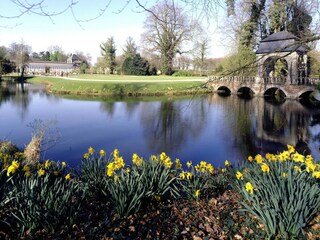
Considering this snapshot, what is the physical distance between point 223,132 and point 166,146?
335 centimetres

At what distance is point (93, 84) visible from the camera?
28.6 metres

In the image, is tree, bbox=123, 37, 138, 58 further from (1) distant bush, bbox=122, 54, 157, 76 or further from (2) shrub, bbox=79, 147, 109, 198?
(2) shrub, bbox=79, 147, 109, 198

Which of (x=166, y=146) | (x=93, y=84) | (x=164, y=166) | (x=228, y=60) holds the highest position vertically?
(x=228, y=60)

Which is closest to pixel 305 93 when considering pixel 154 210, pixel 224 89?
pixel 224 89

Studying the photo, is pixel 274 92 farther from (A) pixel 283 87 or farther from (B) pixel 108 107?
(B) pixel 108 107

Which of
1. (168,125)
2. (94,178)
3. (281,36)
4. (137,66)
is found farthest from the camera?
(137,66)

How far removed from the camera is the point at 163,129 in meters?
13.4

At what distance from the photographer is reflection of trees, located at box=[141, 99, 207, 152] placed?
35.6 feet

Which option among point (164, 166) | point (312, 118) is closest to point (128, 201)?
point (164, 166)

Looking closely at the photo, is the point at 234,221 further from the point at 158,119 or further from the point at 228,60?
the point at 228,60

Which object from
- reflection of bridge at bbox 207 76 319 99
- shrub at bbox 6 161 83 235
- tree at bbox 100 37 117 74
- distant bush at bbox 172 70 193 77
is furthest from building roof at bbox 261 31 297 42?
tree at bbox 100 37 117 74

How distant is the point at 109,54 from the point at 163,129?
3840 centimetres

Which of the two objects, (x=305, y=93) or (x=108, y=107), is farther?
(x=305, y=93)

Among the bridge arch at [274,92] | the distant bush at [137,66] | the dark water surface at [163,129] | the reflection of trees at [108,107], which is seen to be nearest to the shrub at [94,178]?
the dark water surface at [163,129]
